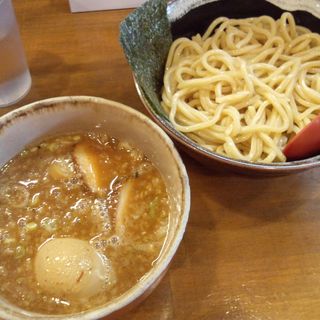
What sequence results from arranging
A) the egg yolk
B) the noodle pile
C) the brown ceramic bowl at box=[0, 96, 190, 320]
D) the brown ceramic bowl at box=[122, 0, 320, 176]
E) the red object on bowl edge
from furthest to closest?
1. the brown ceramic bowl at box=[122, 0, 320, 176]
2. the noodle pile
3. the red object on bowl edge
4. the brown ceramic bowl at box=[0, 96, 190, 320]
5. the egg yolk

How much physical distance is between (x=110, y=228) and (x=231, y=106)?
0.64 metres

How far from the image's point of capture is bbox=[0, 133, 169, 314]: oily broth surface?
947 mm

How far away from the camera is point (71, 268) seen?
36.2 inches

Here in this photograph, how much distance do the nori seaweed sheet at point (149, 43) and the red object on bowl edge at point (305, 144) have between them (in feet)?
1.32

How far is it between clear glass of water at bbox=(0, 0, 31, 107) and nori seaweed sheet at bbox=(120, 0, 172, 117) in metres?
0.41

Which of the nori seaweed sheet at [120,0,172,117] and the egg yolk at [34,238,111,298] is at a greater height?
the nori seaweed sheet at [120,0,172,117]

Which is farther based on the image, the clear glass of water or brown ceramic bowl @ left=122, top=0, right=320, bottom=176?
brown ceramic bowl @ left=122, top=0, right=320, bottom=176

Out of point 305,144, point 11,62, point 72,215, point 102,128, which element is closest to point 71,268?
point 72,215

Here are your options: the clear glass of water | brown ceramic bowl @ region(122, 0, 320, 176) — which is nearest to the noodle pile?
brown ceramic bowl @ region(122, 0, 320, 176)

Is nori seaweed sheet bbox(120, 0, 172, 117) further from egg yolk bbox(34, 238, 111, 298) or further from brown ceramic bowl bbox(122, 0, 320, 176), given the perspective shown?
egg yolk bbox(34, 238, 111, 298)

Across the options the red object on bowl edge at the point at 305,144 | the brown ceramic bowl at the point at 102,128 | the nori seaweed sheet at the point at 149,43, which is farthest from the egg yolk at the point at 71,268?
the red object on bowl edge at the point at 305,144

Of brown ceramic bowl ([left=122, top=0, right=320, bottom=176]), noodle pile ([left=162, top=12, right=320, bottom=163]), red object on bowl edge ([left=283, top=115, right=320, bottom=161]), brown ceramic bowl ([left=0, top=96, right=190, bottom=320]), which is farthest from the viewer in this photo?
brown ceramic bowl ([left=122, top=0, right=320, bottom=176])

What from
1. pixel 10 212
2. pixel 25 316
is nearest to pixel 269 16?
pixel 10 212

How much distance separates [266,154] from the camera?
1.34 metres
